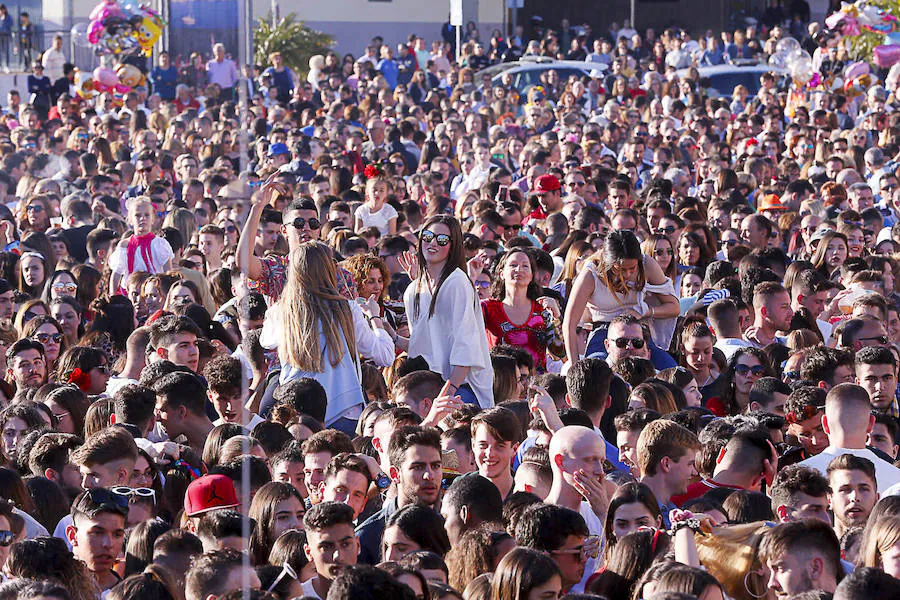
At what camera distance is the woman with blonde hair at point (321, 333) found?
7207mm

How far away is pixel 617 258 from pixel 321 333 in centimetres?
201

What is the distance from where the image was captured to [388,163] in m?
16.9

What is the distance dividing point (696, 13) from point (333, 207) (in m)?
27.9

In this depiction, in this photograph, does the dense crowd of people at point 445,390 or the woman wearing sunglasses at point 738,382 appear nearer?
the dense crowd of people at point 445,390

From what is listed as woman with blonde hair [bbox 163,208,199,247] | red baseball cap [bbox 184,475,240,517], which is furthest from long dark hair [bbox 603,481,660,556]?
woman with blonde hair [bbox 163,208,199,247]

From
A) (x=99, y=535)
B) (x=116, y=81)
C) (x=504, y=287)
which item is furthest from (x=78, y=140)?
(x=99, y=535)

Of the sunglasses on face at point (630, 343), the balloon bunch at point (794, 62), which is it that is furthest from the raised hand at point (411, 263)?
the balloon bunch at point (794, 62)

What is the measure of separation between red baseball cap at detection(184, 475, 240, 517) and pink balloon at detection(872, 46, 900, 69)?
74.4 ft

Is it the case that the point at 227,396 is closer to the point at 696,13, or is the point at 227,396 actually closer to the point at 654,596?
the point at 654,596

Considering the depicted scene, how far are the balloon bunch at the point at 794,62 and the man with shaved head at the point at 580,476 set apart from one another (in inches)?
776

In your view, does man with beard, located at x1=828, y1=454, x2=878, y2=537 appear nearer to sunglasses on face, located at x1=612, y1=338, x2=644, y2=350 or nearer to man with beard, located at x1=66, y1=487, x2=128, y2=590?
sunglasses on face, located at x1=612, y1=338, x2=644, y2=350

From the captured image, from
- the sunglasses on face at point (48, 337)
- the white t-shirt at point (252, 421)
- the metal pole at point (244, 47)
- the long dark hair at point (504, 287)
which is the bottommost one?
the white t-shirt at point (252, 421)

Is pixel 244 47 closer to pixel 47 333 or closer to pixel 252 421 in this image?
pixel 252 421

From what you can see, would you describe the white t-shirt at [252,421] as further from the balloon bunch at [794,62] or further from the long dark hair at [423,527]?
the balloon bunch at [794,62]
